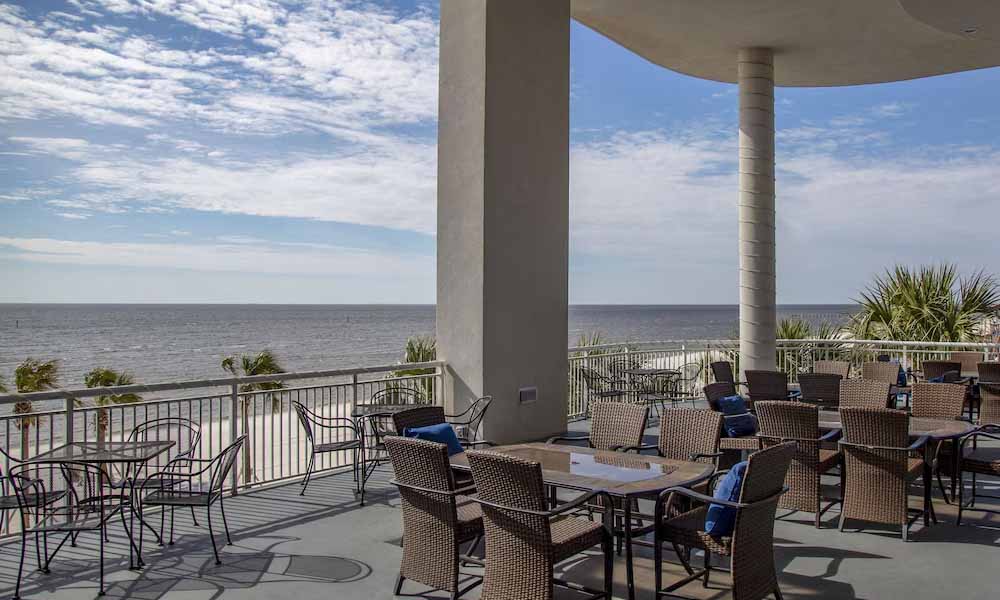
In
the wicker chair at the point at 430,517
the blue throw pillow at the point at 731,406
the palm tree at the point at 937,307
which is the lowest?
the wicker chair at the point at 430,517

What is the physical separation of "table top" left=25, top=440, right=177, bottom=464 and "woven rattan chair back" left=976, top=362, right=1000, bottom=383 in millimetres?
8254

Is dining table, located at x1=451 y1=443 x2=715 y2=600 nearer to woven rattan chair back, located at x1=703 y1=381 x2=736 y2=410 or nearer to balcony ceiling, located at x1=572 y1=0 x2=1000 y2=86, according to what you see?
woven rattan chair back, located at x1=703 y1=381 x2=736 y2=410

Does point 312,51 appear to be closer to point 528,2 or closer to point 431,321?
point 431,321

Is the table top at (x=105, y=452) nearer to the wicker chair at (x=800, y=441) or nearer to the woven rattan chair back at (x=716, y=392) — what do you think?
the wicker chair at (x=800, y=441)

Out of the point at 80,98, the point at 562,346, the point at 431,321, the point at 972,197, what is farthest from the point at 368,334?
the point at 562,346

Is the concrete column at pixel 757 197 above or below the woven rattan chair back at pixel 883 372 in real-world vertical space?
above

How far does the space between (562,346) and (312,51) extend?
138 ft

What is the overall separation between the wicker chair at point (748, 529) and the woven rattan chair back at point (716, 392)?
8.95 ft

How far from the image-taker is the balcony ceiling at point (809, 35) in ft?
→ 29.9

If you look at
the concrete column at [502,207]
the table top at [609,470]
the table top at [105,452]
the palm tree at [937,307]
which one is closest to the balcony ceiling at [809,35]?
the concrete column at [502,207]

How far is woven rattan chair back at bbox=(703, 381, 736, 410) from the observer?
21.4ft

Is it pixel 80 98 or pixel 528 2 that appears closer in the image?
pixel 528 2

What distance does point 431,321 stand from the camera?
6284cm

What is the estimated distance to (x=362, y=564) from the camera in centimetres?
457
